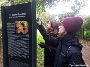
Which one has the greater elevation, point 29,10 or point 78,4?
point 78,4

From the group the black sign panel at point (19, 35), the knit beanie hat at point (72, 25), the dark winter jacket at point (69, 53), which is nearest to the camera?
the dark winter jacket at point (69, 53)

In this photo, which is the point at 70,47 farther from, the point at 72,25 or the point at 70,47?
the point at 72,25

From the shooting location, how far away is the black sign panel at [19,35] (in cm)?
341

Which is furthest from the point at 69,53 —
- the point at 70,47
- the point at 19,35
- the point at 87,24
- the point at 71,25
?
the point at 87,24

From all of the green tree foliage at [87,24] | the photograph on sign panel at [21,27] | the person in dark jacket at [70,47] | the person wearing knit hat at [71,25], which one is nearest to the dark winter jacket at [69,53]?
the person in dark jacket at [70,47]

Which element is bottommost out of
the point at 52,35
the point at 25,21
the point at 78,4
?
the point at 52,35

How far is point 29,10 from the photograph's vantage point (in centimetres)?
344

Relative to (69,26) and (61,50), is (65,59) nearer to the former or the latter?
(61,50)

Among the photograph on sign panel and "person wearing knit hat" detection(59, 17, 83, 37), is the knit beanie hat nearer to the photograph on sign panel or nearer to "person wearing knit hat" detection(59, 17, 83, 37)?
"person wearing knit hat" detection(59, 17, 83, 37)

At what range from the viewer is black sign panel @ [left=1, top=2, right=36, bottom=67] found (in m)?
3.41

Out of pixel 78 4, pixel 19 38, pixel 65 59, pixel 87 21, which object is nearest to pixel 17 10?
pixel 19 38

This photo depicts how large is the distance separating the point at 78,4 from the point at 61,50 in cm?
2052

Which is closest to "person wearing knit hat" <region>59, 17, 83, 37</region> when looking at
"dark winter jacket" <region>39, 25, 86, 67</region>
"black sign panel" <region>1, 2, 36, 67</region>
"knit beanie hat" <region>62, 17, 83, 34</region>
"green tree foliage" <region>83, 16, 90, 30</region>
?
"knit beanie hat" <region>62, 17, 83, 34</region>

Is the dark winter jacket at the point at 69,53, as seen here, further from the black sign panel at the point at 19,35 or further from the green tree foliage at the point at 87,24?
the green tree foliage at the point at 87,24
